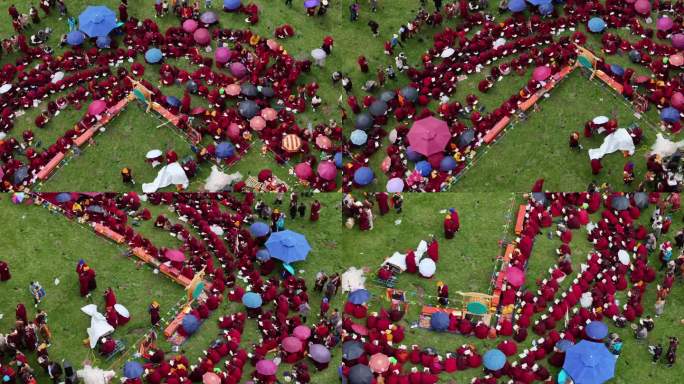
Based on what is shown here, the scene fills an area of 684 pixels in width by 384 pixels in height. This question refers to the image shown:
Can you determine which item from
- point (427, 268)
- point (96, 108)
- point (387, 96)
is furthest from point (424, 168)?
point (96, 108)

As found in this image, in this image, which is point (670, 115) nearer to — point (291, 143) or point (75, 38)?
point (291, 143)

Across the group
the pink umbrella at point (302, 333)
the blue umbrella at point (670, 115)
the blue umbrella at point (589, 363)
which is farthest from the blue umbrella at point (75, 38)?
the blue umbrella at point (589, 363)

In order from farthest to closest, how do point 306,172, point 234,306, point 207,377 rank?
point 306,172, point 234,306, point 207,377

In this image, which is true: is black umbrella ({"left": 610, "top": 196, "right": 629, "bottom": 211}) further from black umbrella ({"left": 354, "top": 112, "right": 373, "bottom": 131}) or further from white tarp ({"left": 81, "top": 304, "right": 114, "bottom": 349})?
white tarp ({"left": 81, "top": 304, "right": 114, "bottom": 349})

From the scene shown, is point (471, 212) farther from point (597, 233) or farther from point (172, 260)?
point (172, 260)

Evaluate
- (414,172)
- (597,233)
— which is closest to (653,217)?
(597,233)
